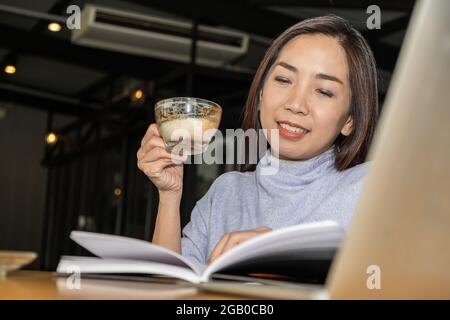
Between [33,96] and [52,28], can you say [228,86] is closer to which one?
[52,28]

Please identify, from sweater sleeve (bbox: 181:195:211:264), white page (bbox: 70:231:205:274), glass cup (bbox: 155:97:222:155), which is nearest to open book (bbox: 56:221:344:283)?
white page (bbox: 70:231:205:274)

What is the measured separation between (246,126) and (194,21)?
9.53 feet

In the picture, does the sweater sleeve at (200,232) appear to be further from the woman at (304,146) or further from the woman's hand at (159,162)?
the woman's hand at (159,162)

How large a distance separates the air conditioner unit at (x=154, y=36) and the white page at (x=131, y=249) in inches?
147

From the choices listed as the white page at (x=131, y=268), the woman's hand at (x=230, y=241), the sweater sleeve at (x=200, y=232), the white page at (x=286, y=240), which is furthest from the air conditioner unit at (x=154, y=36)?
the white page at (x=286, y=240)

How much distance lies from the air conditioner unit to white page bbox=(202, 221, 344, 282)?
3.94 metres

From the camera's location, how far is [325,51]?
1566 mm

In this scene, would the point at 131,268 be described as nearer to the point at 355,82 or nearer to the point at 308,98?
the point at 308,98

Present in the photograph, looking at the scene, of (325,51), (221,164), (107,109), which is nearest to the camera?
(325,51)

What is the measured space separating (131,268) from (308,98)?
3.00 ft

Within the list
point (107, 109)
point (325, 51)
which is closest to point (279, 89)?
point (325, 51)

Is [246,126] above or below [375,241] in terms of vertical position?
above

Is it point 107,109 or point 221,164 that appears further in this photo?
point 107,109

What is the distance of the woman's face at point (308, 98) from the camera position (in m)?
1.53
